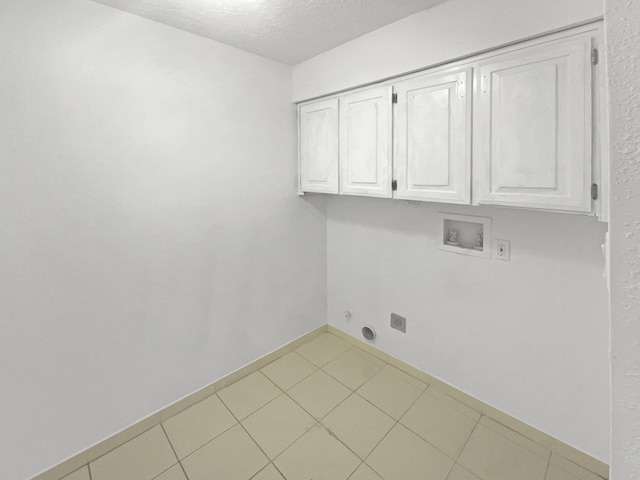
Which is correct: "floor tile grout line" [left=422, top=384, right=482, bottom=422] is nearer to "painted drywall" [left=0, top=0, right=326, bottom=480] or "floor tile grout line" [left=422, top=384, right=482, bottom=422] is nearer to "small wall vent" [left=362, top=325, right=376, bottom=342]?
"small wall vent" [left=362, top=325, right=376, bottom=342]

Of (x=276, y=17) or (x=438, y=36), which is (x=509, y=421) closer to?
(x=438, y=36)

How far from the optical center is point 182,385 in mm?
1995

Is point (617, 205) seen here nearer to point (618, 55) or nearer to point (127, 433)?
point (618, 55)

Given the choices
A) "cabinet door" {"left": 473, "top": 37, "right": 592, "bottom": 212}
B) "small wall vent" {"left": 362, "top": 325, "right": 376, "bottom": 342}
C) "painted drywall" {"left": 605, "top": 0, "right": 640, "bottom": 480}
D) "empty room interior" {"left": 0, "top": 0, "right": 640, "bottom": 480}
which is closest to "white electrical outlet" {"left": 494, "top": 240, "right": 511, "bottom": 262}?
"empty room interior" {"left": 0, "top": 0, "right": 640, "bottom": 480}

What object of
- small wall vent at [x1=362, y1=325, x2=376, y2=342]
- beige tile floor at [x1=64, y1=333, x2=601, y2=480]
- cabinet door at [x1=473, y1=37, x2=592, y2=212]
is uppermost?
cabinet door at [x1=473, y1=37, x2=592, y2=212]

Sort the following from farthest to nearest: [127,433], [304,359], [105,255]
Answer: [304,359]
[127,433]
[105,255]

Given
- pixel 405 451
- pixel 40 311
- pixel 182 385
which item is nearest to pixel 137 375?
pixel 182 385

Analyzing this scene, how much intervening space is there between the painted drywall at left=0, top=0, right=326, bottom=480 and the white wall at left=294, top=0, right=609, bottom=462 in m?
0.74

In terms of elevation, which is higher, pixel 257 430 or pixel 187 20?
pixel 187 20

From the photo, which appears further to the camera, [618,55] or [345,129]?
[345,129]

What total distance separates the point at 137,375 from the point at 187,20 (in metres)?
1.99

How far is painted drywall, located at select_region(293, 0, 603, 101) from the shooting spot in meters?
1.26

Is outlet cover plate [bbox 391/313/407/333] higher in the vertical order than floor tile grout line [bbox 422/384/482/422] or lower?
higher

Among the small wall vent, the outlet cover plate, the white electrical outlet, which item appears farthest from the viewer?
the small wall vent
